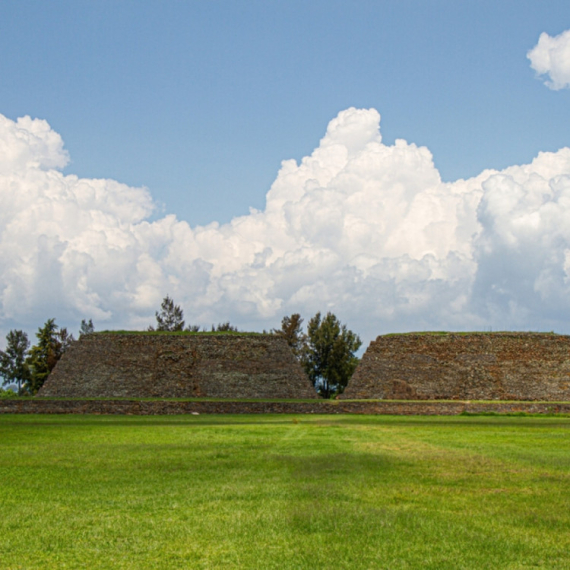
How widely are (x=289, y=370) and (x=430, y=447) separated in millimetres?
34444

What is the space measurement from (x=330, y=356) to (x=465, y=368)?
85.9 feet

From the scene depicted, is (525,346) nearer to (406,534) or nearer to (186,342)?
(186,342)

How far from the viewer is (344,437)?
18719 millimetres

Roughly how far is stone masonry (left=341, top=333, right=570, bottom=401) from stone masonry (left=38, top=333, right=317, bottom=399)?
17.7 ft

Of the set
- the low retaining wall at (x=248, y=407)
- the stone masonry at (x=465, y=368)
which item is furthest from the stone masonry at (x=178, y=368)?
the low retaining wall at (x=248, y=407)

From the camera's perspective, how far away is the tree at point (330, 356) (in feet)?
243

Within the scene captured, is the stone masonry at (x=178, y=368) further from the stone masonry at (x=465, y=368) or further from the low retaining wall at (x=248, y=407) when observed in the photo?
the low retaining wall at (x=248, y=407)

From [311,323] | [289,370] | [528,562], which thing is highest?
[311,323]

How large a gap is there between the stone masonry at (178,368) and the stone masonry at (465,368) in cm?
541

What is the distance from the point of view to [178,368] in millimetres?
49875

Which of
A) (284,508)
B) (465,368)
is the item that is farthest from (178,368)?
(284,508)

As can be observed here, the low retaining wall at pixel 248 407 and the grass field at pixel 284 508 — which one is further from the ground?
the low retaining wall at pixel 248 407

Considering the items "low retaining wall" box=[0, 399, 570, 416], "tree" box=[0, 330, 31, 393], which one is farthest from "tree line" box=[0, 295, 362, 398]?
"low retaining wall" box=[0, 399, 570, 416]

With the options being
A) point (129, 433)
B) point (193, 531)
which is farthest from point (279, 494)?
point (129, 433)
